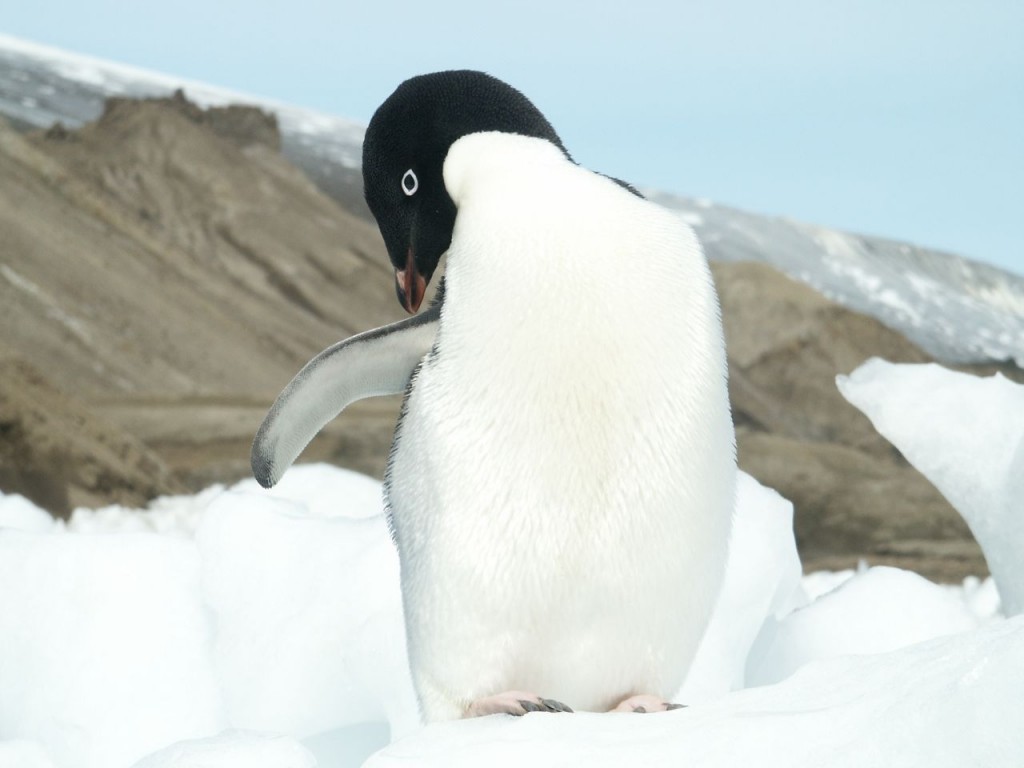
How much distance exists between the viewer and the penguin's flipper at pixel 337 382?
3.76 feet

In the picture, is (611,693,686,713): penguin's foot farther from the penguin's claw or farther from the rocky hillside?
the rocky hillside

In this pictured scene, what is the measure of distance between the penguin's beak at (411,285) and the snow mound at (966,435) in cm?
85

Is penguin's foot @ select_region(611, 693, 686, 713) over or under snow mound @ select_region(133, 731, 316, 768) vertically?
over

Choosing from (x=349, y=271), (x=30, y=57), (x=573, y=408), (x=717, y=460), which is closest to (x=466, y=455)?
(x=573, y=408)

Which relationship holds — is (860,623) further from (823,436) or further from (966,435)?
(823,436)

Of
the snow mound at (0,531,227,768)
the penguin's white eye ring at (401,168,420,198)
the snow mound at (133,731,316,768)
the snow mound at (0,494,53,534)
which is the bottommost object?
the snow mound at (0,494,53,534)

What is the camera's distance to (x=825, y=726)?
2.54 feet

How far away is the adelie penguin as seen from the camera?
975mm

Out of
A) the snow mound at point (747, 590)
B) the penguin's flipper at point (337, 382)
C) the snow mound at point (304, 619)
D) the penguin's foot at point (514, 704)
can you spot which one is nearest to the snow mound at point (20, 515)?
the snow mound at point (304, 619)

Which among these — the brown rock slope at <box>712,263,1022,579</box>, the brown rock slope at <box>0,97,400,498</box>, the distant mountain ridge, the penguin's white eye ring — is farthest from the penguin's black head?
the distant mountain ridge

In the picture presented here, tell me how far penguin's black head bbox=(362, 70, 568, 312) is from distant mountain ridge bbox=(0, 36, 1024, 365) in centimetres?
739

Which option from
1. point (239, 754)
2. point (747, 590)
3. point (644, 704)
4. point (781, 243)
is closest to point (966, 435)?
point (747, 590)

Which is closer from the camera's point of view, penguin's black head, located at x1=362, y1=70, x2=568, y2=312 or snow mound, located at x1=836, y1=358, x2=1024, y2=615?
penguin's black head, located at x1=362, y1=70, x2=568, y2=312

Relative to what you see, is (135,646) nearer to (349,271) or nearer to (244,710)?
(244,710)
